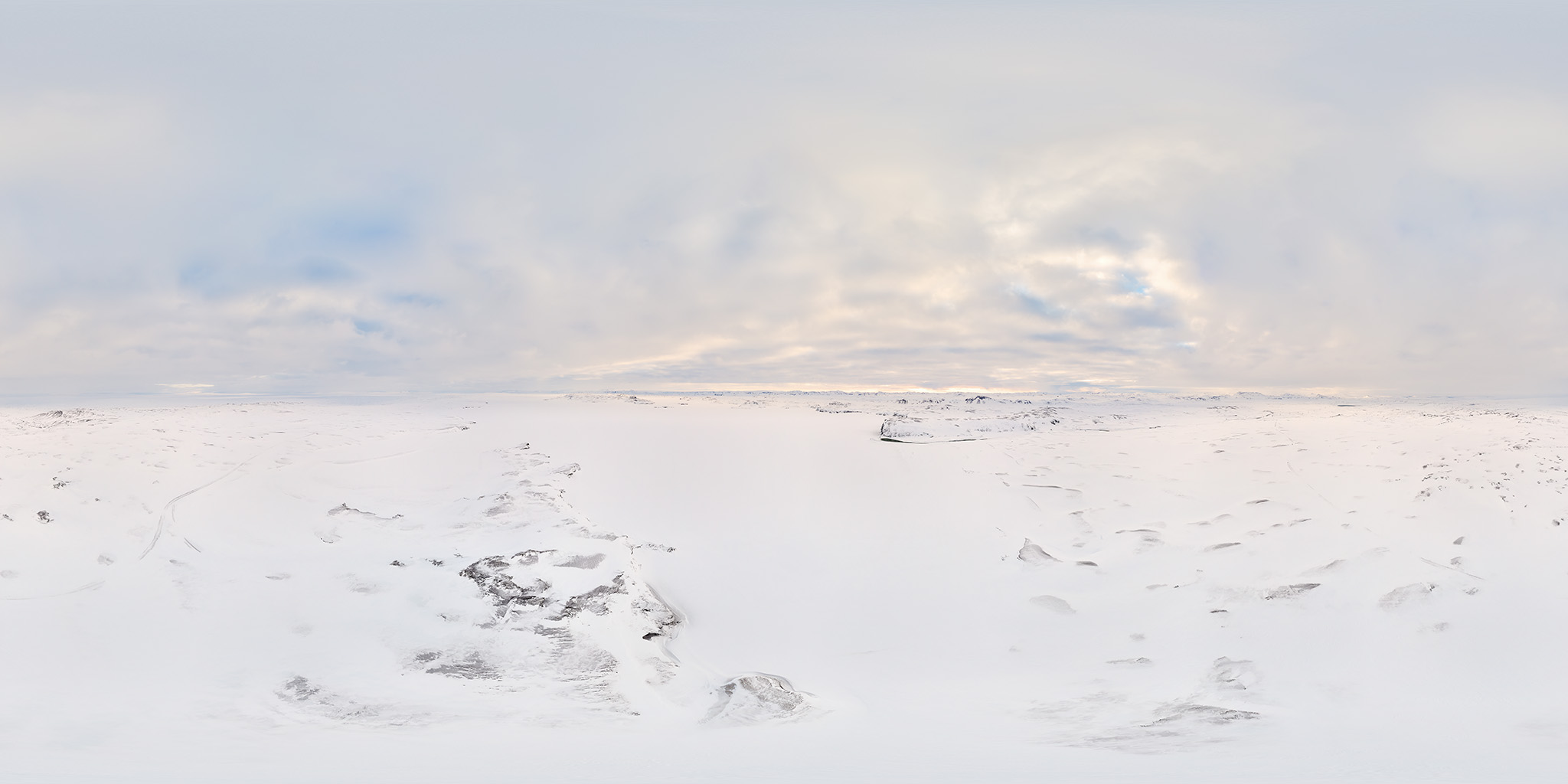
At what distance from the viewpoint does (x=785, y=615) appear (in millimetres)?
7133

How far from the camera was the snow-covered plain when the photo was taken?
464 cm

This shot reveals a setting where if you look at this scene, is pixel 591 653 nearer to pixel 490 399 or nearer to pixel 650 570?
pixel 650 570

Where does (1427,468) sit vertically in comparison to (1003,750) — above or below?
above

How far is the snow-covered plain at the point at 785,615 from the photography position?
4.64 metres

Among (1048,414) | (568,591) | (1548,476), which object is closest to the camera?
(568,591)

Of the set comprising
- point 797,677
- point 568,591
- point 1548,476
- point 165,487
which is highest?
point 1548,476

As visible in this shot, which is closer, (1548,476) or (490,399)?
(1548,476)

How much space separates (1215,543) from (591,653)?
693 cm

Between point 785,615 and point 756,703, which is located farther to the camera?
point 785,615

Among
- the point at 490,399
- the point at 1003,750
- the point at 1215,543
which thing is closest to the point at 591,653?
the point at 1003,750

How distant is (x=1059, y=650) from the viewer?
639cm

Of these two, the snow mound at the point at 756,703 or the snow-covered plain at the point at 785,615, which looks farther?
the snow mound at the point at 756,703

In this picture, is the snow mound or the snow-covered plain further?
the snow mound

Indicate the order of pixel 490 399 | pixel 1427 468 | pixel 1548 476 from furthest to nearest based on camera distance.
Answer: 1. pixel 490 399
2. pixel 1427 468
3. pixel 1548 476
